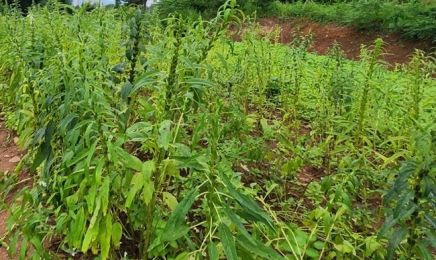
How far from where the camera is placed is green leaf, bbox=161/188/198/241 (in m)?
1.23

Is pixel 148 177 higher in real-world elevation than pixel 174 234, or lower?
higher

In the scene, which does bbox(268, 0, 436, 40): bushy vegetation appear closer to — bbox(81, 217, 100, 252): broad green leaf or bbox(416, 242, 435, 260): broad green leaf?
bbox(416, 242, 435, 260): broad green leaf

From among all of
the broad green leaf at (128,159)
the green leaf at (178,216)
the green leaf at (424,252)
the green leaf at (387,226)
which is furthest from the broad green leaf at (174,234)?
the green leaf at (424,252)

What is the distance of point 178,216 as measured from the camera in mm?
1234

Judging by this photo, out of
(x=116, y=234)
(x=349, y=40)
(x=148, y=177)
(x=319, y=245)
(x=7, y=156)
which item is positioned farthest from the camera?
(x=349, y=40)

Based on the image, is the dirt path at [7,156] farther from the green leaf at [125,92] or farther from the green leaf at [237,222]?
the green leaf at [237,222]

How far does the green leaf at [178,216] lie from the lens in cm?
123

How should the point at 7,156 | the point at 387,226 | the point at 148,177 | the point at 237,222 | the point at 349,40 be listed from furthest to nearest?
the point at 349,40, the point at 7,156, the point at 387,226, the point at 148,177, the point at 237,222

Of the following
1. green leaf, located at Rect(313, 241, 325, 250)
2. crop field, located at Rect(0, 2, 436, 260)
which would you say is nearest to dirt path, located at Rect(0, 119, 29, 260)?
crop field, located at Rect(0, 2, 436, 260)

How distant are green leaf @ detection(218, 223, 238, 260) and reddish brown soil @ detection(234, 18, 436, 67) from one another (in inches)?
315

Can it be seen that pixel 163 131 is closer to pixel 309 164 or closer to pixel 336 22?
pixel 309 164

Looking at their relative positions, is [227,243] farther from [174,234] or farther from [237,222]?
[174,234]

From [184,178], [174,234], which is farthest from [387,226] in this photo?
[184,178]

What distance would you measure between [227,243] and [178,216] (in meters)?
0.17
